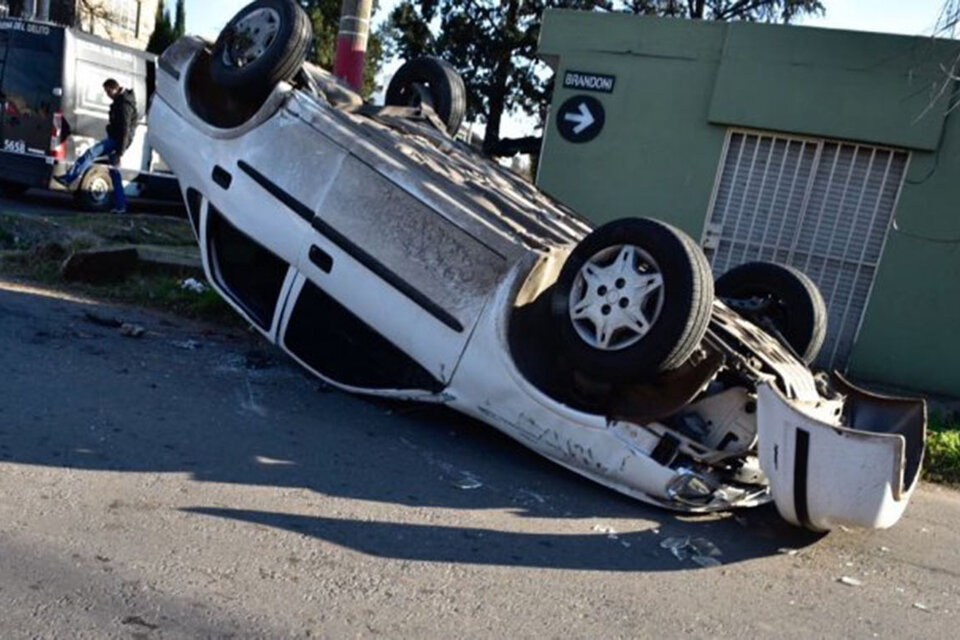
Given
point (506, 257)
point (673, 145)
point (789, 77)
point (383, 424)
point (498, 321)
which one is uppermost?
point (789, 77)

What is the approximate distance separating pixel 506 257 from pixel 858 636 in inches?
89.0

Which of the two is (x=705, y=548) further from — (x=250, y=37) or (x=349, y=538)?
(x=250, y=37)

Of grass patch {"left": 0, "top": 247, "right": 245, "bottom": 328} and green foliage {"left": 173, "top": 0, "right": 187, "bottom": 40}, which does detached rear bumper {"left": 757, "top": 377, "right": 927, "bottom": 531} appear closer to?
grass patch {"left": 0, "top": 247, "right": 245, "bottom": 328}

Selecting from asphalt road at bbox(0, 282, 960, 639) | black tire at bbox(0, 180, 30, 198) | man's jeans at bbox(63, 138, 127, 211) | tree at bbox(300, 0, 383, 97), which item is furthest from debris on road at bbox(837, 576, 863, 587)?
tree at bbox(300, 0, 383, 97)

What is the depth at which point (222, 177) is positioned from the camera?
5008mm

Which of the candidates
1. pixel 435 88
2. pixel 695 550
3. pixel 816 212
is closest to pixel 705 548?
pixel 695 550

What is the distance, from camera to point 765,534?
401cm

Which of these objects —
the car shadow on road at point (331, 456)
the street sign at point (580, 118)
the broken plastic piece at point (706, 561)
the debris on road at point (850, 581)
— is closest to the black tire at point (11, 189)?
the car shadow on road at point (331, 456)

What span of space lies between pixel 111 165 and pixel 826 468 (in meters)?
10.2

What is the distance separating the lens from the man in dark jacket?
10211 mm

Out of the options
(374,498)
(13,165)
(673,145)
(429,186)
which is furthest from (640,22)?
(13,165)

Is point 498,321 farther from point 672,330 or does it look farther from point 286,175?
point 286,175

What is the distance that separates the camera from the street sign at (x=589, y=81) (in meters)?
8.77

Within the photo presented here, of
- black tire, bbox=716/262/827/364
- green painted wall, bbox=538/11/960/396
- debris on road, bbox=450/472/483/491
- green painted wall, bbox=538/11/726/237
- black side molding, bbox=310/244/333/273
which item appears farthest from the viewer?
green painted wall, bbox=538/11/726/237
